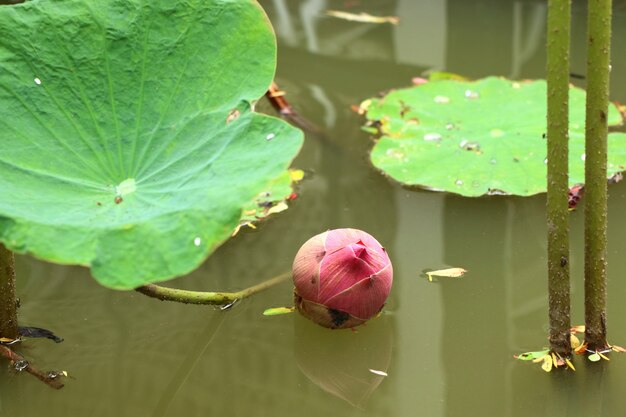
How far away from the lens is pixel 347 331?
1402 millimetres

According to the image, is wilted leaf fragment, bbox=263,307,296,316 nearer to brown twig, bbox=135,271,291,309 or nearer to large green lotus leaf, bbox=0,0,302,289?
brown twig, bbox=135,271,291,309

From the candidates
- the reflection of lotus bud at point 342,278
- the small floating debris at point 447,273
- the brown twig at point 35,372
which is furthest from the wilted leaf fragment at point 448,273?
the brown twig at point 35,372

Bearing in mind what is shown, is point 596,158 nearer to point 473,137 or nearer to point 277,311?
point 277,311

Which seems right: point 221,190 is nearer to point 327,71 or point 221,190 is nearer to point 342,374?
point 342,374

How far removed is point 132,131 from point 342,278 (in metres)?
0.38

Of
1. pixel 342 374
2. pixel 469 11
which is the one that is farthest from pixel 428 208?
pixel 469 11

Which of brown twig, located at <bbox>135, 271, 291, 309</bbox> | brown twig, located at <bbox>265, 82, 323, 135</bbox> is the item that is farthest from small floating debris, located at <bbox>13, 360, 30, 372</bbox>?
brown twig, located at <bbox>265, 82, 323, 135</bbox>

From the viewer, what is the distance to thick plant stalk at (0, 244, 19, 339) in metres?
1.32

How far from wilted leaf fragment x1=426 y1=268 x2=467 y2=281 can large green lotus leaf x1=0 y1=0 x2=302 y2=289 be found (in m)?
0.47

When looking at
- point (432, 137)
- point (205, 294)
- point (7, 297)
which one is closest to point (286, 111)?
point (432, 137)

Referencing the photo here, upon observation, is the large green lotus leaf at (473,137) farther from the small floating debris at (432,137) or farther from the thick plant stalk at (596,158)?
the thick plant stalk at (596,158)

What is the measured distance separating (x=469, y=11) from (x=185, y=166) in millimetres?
1860

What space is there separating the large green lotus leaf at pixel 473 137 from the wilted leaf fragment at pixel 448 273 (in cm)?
24

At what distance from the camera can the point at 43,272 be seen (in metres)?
1.59
